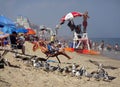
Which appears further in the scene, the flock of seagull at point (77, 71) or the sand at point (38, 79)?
the flock of seagull at point (77, 71)

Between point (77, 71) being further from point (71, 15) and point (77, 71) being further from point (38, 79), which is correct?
point (71, 15)

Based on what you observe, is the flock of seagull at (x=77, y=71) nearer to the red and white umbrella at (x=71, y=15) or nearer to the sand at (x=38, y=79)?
the sand at (x=38, y=79)


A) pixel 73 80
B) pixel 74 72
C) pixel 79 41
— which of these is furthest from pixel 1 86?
pixel 79 41

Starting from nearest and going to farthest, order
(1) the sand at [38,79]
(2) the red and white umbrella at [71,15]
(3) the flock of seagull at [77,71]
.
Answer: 1. (1) the sand at [38,79]
2. (3) the flock of seagull at [77,71]
3. (2) the red and white umbrella at [71,15]

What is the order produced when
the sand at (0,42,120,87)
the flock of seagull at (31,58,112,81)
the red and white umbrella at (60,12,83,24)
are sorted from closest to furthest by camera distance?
the sand at (0,42,120,87) → the flock of seagull at (31,58,112,81) → the red and white umbrella at (60,12,83,24)

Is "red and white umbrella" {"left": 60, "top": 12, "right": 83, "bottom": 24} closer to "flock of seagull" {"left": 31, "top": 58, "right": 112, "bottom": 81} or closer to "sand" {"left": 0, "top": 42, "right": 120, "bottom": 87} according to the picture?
"flock of seagull" {"left": 31, "top": 58, "right": 112, "bottom": 81}

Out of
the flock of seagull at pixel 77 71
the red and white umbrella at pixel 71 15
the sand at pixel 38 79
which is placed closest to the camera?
the sand at pixel 38 79

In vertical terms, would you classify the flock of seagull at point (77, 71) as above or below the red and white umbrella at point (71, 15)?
below

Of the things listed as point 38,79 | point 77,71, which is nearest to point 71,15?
point 77,71

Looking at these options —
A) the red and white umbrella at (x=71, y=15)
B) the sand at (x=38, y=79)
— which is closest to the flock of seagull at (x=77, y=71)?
the sand at (x=38, y=79)

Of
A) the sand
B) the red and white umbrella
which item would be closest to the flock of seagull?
the sand

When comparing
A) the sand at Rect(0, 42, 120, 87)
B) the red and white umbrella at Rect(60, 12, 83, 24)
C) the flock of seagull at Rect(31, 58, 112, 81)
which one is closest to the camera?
the sand at Rect(0, 42, 120, 87)

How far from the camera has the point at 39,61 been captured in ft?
46.1

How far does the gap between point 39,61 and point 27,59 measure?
819mm
